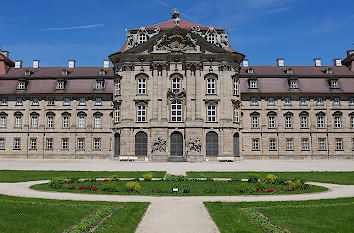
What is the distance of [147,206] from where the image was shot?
12.6m

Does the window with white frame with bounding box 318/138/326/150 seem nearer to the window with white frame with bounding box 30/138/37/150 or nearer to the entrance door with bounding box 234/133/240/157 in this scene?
the entrance door with bounding box 234/133/240/157

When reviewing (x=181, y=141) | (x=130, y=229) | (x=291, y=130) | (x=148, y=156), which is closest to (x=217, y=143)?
(x=181, y=141)

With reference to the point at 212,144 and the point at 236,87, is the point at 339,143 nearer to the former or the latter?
the point at 236,87

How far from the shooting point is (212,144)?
4744cm

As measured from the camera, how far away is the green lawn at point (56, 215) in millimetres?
9375

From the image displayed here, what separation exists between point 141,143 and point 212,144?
1040cm

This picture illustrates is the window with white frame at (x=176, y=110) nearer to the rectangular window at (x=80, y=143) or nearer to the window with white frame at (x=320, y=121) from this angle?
the rectangular window at (x=80, y=143)

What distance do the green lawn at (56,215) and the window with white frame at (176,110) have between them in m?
34.3

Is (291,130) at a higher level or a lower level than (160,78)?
lower

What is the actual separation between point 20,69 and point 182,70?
111ft

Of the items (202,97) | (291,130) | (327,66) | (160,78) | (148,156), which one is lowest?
(148,156)

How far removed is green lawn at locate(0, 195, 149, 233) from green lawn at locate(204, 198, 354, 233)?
2.83m

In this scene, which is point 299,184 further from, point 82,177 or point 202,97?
point 202,97

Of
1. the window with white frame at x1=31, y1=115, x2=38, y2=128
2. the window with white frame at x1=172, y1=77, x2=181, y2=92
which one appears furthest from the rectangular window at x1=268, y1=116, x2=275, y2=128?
the window with white frame at x1=31, y1=115, x2=38, y2=128
